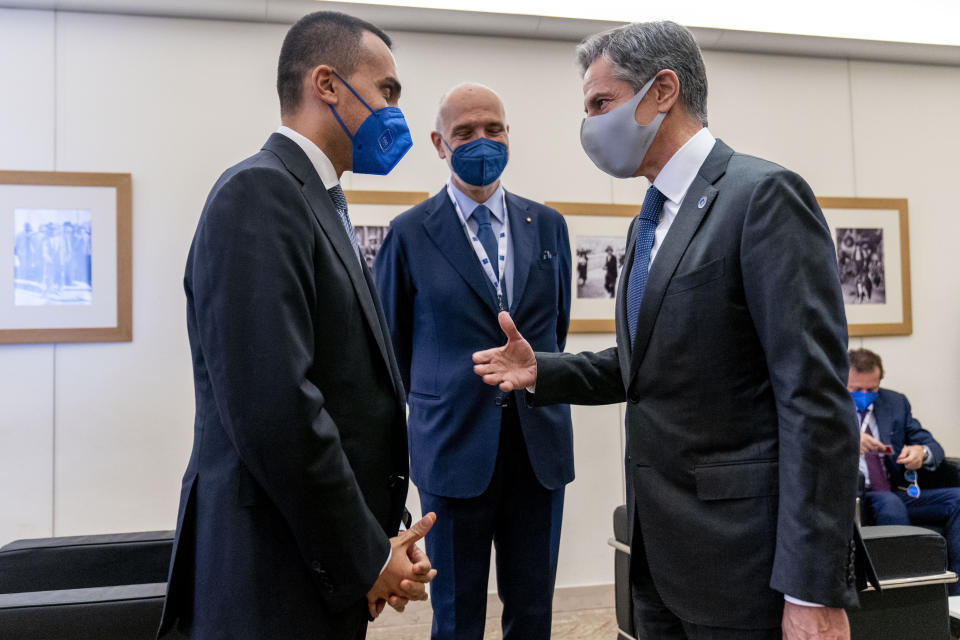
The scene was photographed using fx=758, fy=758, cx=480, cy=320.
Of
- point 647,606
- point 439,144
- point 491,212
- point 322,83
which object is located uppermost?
point 439,144

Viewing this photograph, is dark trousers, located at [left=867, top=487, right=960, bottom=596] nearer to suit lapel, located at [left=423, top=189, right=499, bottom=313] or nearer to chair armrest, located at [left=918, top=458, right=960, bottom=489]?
chair armrest, located at [left=918, top=458, right=960, bottom=489]

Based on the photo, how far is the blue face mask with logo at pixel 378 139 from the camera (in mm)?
1626

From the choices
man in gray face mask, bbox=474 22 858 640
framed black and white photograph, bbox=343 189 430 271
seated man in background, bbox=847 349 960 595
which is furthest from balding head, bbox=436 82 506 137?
seated man in background, bbox=847 349 960 595

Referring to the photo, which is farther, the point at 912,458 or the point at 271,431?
the point at 912,458

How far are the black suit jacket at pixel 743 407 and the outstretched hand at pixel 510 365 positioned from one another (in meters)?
0.36

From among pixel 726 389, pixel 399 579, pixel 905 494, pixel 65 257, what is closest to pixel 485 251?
pixel 726 389

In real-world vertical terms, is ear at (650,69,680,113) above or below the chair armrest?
above

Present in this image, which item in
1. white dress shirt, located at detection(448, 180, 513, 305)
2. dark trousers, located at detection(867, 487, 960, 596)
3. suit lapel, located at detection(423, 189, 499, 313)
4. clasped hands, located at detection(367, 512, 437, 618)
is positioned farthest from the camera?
dark trousers, located at detection(867, 487, 960, 596)

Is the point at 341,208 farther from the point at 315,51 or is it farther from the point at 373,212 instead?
the point at 373,212

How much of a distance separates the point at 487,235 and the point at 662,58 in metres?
0.93

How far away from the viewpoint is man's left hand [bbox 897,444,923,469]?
4.15m

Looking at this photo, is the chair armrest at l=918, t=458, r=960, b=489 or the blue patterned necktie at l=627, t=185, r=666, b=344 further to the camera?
the chair armrest at l=918, t=458, r=960, b=489

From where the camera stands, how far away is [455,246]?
2414 millimetres

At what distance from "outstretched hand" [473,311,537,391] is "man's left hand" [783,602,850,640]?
30.9 inches
